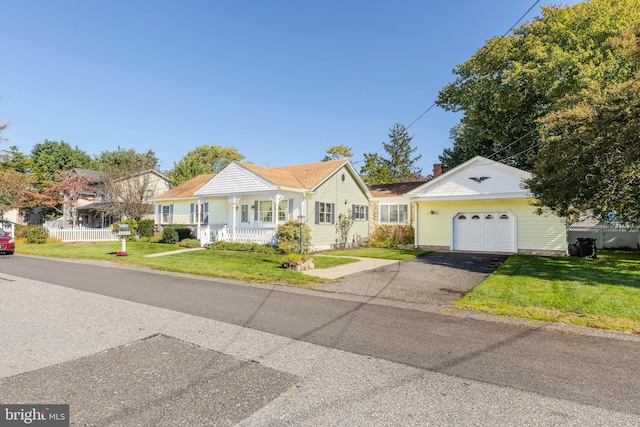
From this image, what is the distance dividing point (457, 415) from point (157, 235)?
26685 mm

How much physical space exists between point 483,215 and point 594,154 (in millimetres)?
8191

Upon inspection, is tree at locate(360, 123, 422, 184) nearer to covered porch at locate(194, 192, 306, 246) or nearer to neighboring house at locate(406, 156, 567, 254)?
neighboring house at locate(406, 156, 567, 254)

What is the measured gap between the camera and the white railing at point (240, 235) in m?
18.5

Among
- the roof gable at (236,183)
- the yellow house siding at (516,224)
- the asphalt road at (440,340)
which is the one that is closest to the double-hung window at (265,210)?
the roof gable at (236,183)

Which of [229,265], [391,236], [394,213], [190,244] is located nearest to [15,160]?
[190,244]

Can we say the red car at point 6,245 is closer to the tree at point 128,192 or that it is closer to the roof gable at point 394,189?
the tree at point 128,192

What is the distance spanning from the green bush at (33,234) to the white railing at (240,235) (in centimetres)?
1219

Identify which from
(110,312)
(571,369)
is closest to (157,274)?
(110,312)

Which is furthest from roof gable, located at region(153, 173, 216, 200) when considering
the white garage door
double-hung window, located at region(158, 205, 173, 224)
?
the white garage door

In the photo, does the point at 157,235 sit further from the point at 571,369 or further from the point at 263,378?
the point at 571,369

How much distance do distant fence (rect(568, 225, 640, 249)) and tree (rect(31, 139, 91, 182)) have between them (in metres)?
56.0

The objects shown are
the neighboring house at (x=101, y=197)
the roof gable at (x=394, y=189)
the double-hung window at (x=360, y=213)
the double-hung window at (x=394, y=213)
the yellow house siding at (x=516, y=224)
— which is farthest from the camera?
the neighboring house at (x=101, y=197)

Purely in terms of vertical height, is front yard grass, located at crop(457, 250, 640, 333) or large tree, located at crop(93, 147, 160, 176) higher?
large tree, located at crop(93, 147, 160, 176)

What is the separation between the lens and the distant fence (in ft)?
64.8
